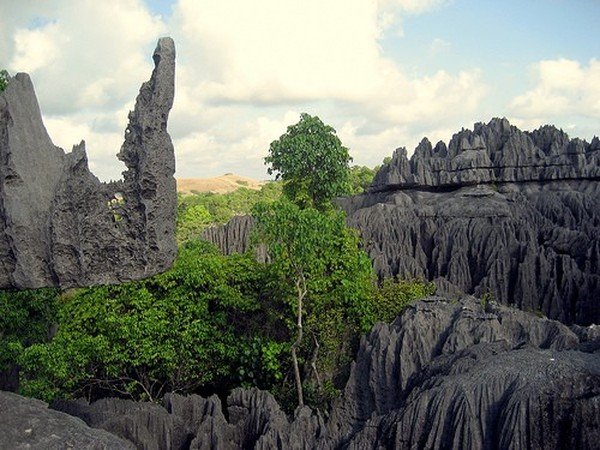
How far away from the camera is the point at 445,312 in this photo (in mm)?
16047

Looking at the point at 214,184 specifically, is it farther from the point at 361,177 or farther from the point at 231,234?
the point at 231,234

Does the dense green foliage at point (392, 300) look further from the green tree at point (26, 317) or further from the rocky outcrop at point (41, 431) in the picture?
the rocky outcrop at point (41, 431)

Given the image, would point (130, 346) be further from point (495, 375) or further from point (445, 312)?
point (495, 375)

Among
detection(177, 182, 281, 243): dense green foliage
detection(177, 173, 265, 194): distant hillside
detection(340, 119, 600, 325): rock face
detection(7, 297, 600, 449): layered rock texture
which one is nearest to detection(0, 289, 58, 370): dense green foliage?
Result: detection(7, 297, 600, 449): layered rock texture

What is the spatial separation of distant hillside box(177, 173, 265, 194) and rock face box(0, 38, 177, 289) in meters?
141

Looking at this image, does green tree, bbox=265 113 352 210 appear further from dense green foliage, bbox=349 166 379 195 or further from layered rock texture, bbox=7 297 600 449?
dense green foliage, bbox=349 166 379 195

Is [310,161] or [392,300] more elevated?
[310,161]

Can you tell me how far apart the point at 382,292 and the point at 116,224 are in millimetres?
11638

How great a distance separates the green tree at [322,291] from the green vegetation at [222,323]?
3 cm

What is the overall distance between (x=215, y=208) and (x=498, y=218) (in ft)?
122

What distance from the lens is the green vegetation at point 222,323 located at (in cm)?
1574

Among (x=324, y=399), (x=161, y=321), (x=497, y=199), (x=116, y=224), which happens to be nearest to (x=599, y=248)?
(x=497, y=199)

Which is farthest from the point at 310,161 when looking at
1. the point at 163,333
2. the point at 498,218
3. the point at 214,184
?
the point at 214,184

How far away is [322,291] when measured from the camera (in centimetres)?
1717
